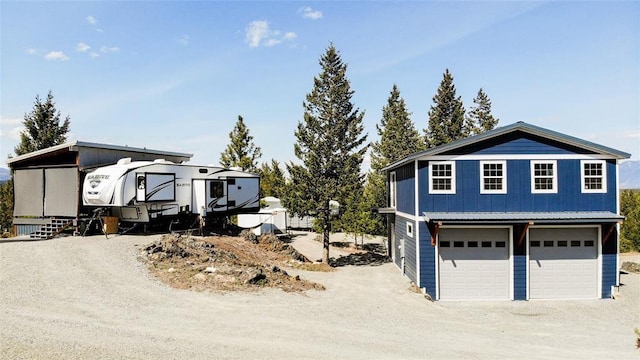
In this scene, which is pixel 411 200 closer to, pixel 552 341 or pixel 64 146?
pixel 552 341

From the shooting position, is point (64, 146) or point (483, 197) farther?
point (64, 146)

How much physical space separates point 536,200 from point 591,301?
4.92 meters

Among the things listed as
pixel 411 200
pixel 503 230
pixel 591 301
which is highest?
pixel 411 200

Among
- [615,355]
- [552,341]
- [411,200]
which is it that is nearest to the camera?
[615,355]

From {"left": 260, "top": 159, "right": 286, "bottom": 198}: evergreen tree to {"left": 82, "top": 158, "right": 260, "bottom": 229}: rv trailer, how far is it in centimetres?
1481

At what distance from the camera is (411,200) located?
20125 mm

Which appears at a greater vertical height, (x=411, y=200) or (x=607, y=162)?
(x=607, y=162)

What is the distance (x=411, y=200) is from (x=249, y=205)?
1342cm

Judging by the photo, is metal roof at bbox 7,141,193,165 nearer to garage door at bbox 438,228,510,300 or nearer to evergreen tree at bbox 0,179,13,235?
evergreen tree at bbox 0,179,13,235

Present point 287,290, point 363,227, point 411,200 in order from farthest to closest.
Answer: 1. point 363,227
2. point 411,200
3. point 287,290

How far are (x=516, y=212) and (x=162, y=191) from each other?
18607 mm

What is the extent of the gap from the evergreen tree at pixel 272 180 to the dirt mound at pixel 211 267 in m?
20.7

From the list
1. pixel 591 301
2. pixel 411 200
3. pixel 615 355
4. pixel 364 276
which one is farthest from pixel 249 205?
pixel 615 355

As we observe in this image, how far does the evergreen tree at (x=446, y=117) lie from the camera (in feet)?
142
